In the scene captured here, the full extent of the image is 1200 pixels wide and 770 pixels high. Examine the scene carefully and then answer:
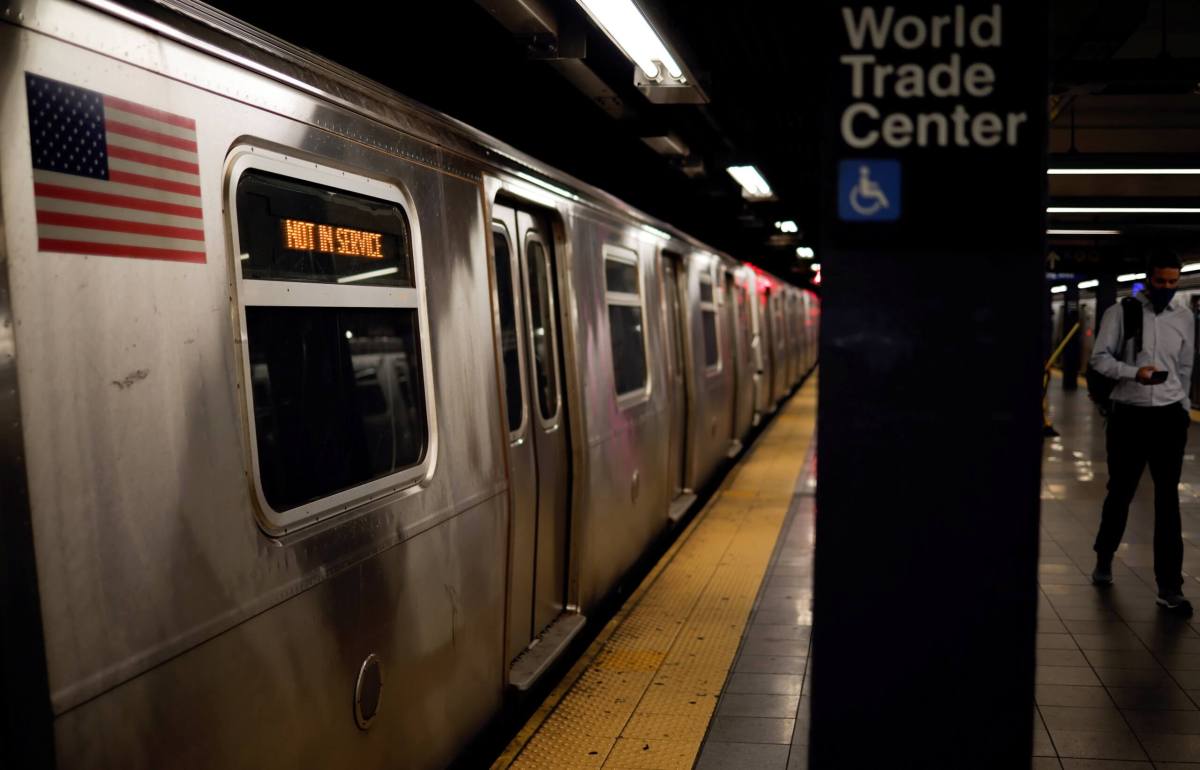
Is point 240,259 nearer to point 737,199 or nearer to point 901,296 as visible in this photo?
point 901,296

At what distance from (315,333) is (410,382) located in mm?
572

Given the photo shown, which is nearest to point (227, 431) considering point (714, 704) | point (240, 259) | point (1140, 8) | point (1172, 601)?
point (240, 259)

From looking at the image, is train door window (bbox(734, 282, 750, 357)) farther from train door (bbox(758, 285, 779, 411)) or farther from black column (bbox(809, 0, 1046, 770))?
black column (bbox(809, 0, 1046, 770))

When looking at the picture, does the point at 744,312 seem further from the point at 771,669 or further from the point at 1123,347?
the point at 771,669

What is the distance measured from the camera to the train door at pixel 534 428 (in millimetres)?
4270

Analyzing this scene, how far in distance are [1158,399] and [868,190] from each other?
3.78m

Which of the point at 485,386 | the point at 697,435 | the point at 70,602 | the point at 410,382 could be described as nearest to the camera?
the point at 70,602

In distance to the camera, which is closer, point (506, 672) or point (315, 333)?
point (315, 333)

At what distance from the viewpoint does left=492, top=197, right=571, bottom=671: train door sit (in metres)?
4.27

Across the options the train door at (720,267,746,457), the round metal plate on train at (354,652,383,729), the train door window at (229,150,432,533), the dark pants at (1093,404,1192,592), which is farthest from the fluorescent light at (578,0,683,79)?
the train door at (720,267,746,457)

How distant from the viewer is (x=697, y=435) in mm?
8633

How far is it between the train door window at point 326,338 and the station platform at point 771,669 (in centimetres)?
150

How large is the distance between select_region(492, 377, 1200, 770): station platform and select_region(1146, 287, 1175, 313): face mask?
61.8 inches

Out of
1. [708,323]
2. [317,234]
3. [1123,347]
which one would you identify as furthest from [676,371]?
[317,234]
